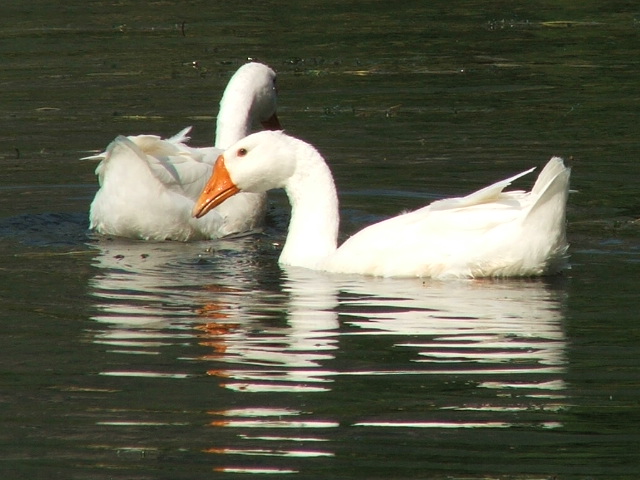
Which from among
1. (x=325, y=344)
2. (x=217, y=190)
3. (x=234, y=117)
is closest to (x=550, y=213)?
(x=325, y=344)

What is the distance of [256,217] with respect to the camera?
11.7 m

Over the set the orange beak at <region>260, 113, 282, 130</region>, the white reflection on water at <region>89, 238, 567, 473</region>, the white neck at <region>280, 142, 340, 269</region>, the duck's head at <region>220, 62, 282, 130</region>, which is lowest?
the white reflection on water at <region>89, 238, 567, 473</region>

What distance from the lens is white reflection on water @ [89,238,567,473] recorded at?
20.9 feet

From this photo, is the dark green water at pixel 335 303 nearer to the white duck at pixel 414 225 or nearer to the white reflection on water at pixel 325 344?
the white reflection on water at pixel 325 344

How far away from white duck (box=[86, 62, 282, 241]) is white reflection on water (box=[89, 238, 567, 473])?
614 millimetres

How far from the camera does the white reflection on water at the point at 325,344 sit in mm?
6359

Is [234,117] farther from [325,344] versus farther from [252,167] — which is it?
[325,344]

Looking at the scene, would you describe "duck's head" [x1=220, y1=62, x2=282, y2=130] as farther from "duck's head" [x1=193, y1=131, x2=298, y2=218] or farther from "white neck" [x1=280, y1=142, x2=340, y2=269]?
"white neck" [x1=280, y1=142, x2=340, y2=269]

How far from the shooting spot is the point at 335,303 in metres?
8.77

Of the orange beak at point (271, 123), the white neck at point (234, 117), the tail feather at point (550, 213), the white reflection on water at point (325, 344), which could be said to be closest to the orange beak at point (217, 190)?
the white reflection on water at point (325, 344)

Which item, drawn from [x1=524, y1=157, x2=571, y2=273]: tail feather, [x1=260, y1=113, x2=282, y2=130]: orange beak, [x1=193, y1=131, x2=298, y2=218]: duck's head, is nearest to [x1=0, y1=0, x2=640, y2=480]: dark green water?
[x1=524, y1=157, x2=571, y2=273]: tail feather

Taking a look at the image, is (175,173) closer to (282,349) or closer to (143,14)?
(282,349)

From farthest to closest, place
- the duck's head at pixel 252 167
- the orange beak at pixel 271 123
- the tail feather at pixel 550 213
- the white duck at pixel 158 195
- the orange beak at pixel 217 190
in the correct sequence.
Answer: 1. the orange beak at pixel 271 123
2. the white duck at pixel 158 195
3. the orange beak at pixel 217 190
4. the duck's head at pixel 252 167
5. the tail feather at pixel 550 213

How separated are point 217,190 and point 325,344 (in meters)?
2.84
